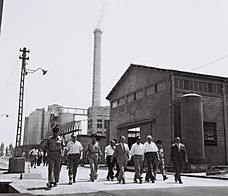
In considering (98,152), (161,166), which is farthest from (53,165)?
(161,166)

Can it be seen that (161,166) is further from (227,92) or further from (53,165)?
(227,92)

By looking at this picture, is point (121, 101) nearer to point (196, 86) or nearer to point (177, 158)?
point (196, 86)

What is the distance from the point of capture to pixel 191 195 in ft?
27.5

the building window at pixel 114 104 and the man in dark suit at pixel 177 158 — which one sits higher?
the building window at pixel 114 104

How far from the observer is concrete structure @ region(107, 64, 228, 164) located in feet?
77.3

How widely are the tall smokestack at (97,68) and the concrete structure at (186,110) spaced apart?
1695 inches

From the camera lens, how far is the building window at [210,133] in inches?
1038

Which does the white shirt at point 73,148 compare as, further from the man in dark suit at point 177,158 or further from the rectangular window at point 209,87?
the rectangular window at point 209,87

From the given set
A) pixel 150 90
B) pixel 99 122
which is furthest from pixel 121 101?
pixel 99 122

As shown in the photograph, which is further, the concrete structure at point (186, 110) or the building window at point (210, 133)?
the building window at point (210, 133)

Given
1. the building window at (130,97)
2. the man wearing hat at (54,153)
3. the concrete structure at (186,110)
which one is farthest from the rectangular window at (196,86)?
the man wearing hat at (54,153)

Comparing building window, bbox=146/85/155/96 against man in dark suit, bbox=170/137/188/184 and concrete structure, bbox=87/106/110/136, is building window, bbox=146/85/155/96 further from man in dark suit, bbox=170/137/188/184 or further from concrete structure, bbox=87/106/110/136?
concrete structure, bbox=87/106/110/136

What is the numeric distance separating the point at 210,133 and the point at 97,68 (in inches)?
1975

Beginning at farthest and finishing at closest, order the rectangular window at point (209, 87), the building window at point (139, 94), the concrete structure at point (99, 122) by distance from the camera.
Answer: the concrete structure at point (99, 122), the building window at point (139, 94), the rectangular window at point (209, 87)
